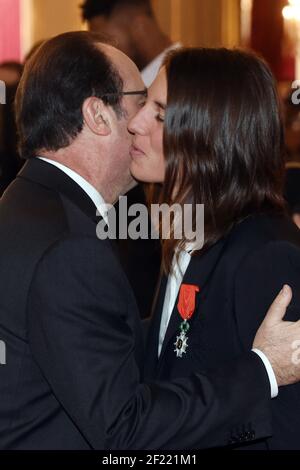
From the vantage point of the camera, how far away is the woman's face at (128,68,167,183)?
2061 millimetres

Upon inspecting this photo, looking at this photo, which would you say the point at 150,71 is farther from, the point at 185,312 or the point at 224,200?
the point at 185,312

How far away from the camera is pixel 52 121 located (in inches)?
76.4

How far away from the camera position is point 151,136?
6.86ft

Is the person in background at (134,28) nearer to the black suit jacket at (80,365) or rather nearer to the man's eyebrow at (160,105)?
the man's eyebrow at (160,105)

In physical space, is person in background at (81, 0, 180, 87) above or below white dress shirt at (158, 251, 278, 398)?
above

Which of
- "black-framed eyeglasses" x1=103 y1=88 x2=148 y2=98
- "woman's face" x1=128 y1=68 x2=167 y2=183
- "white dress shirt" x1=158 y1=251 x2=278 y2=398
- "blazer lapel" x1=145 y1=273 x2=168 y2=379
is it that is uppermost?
"black-framed eyeglasses" x1=103 y1=88 x2=148 y2=98

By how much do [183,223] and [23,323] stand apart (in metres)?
0.52

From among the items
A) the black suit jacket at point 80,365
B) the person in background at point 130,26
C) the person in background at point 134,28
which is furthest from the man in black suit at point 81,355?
the person in background at point 130,26

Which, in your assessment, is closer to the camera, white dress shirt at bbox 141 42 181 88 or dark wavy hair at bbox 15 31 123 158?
dark wavy hair at bbox 15 31 123 158

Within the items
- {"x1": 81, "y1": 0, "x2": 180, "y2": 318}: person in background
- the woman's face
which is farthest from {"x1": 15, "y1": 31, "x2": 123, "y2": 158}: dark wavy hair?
{"x1": 81, "y1": 0, "x2": 180, "y2": 318}: person in background

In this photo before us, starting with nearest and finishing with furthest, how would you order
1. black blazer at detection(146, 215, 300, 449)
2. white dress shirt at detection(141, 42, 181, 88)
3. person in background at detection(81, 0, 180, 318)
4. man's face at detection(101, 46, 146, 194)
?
black blazer at detection(146, 215, 300, 449) → man's face at detection(101, 46, 146, 194) → white dress shirt at detection(141, 42, 181, 88) → person in background at detection(81, 0, 180, 318)

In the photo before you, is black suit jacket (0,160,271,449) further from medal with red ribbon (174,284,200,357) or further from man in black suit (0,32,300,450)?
medal with red ribbon (174,284,200,357)

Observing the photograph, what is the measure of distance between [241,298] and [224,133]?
0.36m

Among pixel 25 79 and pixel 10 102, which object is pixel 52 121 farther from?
pixel 10 102
